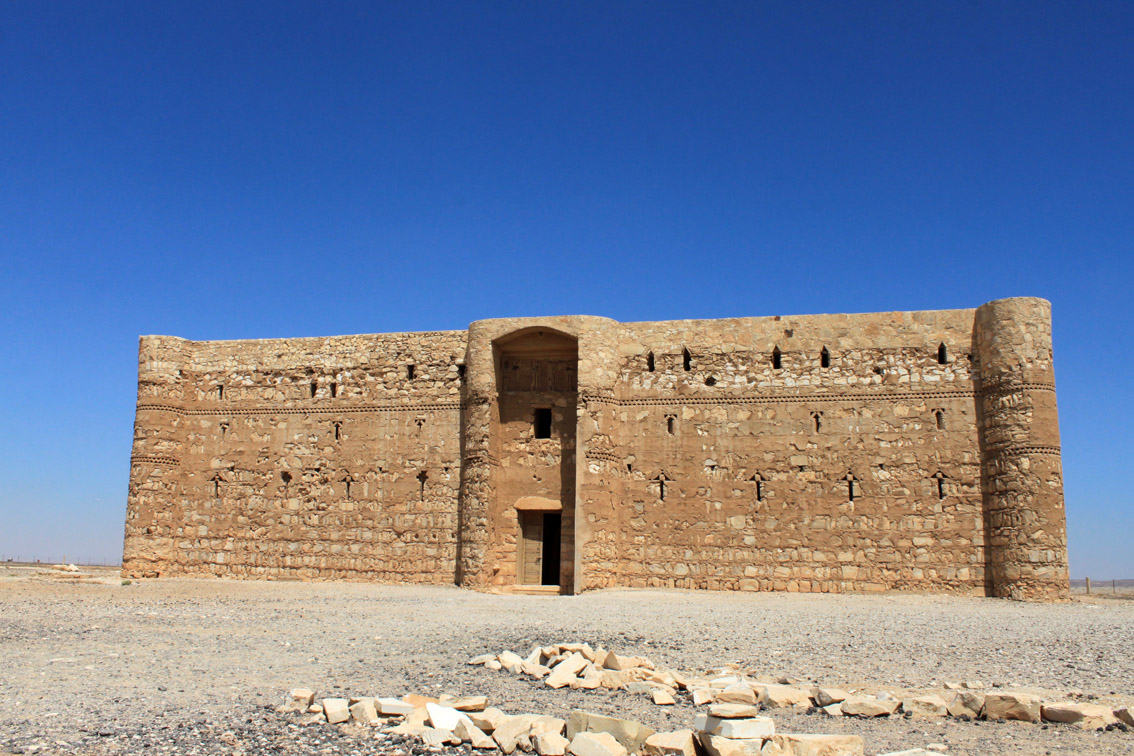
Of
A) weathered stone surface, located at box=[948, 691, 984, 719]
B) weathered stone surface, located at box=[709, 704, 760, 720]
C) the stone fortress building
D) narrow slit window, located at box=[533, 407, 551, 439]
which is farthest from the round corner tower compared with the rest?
weathered stone surface, located at box=[709, 704, 760, 720]

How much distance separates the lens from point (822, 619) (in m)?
12.1

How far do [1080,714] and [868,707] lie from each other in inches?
53.8

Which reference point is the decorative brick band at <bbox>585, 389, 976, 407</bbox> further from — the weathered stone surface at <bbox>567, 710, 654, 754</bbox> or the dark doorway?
the weathered stone surface at <bbox>567, 710, 654, 754</bbox>

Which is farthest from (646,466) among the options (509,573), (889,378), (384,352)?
(384,352)

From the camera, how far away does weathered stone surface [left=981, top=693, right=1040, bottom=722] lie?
5.98m

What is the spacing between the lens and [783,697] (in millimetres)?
6391

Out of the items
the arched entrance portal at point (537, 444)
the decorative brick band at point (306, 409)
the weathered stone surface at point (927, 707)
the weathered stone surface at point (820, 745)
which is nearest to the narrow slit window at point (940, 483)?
the arched entrance portal at point (537, 444)

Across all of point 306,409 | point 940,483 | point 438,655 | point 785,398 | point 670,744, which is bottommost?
point 438,655

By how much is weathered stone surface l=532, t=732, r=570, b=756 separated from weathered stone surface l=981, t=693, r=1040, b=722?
120 inches

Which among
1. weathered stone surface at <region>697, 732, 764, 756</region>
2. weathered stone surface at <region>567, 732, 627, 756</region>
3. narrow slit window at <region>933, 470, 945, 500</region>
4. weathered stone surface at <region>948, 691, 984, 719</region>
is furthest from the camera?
narrow slit window at <region>933, 470, 945, 500</region>

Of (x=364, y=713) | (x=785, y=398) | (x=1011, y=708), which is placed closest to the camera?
(x=364, y=713)

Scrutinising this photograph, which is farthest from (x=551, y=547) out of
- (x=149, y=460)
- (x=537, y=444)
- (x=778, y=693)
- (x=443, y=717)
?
(x=443, y=717)

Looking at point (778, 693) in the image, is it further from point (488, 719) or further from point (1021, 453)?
point (1021, 453)

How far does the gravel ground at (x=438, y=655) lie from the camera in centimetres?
562
